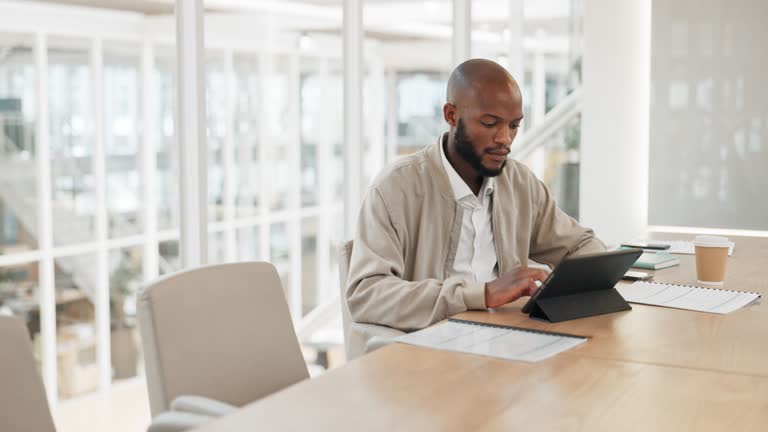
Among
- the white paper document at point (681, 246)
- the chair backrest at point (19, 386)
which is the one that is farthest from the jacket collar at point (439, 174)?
the chair backrest at point (19, 386)

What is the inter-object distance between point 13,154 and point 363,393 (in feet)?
6.62

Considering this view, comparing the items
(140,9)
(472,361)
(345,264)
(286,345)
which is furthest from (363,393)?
(140,9)

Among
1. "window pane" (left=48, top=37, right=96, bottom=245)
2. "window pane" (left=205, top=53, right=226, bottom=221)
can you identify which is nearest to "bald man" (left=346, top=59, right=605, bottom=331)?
"window pane" (left=48, top=37, right=96, bottom=245)

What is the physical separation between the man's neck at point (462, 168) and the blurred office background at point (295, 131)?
91cm

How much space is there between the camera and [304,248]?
5.89 meters

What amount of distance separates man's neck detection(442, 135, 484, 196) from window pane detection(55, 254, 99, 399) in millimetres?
1546

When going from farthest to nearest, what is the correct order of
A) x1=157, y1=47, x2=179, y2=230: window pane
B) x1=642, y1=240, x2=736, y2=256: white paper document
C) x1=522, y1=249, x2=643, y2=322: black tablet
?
x1=157, y1=47, x2=179, y2=230: window pane < x1=642, y1=240, x2=736, y2=256: white paper document < x1=522, y1=249, x2=643, y2=322: black tablet

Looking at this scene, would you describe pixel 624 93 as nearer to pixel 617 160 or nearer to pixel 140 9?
pixel 617 160

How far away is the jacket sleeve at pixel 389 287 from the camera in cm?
216

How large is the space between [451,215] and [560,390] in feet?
3.59

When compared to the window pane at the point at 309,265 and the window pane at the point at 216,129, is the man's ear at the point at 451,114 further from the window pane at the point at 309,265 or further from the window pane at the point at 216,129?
the window pane at the point at 309,265

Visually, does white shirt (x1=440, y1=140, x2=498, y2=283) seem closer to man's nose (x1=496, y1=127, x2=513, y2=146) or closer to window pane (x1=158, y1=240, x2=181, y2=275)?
man's nose (x1=496, y1=127, x2=513, y2=146)

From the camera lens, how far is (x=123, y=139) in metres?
3.78

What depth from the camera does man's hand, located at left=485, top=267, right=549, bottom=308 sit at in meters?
2.09
